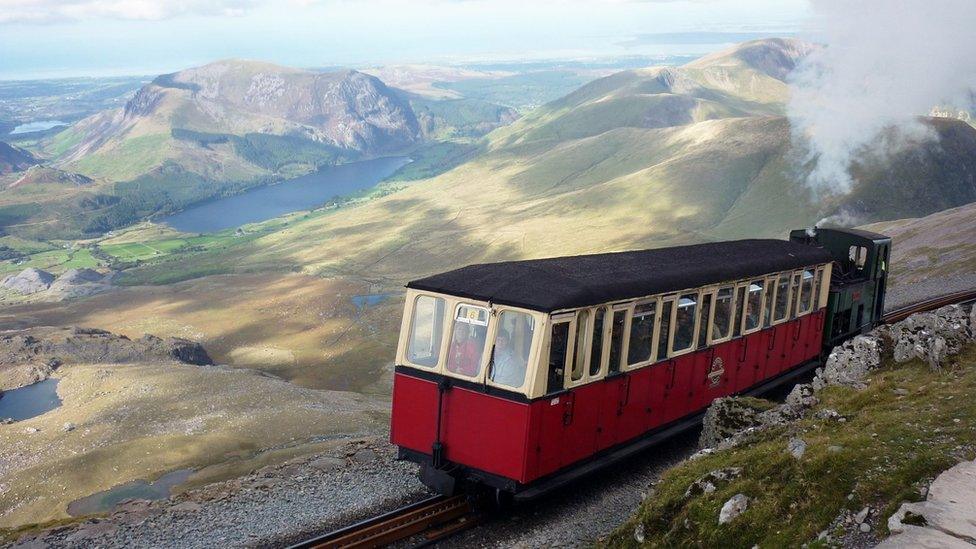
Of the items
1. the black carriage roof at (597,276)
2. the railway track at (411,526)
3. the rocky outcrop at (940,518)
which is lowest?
the railway track at (411,526)

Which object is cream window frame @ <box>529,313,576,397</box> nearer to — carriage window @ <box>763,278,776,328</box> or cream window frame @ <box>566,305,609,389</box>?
cream window frame @ <box>566,305,609,389</box>

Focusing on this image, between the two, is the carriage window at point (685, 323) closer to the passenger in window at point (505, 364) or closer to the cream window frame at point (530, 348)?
the cream window frame at point (530, 348)

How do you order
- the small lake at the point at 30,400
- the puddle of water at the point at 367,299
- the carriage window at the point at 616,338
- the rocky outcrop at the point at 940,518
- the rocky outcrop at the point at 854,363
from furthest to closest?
the puddle of water at the point at 367,299 → the small lake at the point at 30,400 → the rocky outcrop at the point at 854,363 → the carriage window at the point at 616,338 → the rocky outcrop at the point at 940,518

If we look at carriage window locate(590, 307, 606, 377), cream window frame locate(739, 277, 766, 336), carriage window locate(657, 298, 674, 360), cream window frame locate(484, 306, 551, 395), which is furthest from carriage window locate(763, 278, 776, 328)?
cream window frame locate(484, 306, 551, 395)

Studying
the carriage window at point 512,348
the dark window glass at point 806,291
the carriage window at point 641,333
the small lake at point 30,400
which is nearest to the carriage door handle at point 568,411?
the carriage window at point 512,348

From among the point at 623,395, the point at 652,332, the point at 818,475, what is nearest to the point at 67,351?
the point at 623,395

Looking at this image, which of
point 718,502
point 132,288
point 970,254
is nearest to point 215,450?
point 718,502

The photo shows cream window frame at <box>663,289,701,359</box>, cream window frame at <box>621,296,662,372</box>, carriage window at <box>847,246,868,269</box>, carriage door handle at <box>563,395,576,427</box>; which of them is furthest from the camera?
carriage window at <box>847,246,868,269</box>
